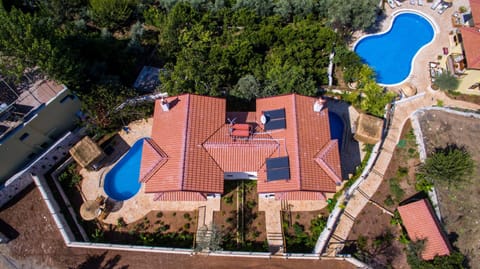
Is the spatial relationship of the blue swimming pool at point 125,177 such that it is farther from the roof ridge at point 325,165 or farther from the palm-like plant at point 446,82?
the palm-like plant at point 446,82

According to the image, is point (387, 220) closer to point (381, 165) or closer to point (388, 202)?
point (388, 202)

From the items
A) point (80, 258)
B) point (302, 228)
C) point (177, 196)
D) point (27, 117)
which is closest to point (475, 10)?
point (302, 228)

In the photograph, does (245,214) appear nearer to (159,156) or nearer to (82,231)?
(159,156)

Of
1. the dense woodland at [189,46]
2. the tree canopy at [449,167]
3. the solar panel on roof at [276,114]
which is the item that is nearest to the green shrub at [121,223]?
the dense woodland at [189,46]

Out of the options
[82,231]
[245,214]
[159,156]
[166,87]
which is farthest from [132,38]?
[245,214]

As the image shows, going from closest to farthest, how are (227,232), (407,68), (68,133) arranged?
1. (227,232)
2. (68,133)
3. (407,68)

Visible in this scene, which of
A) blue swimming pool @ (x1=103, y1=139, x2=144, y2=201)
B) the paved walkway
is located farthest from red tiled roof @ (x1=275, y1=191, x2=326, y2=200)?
blue swimming pool @ (x1=103, y1=139, x2=144, y2=201)
